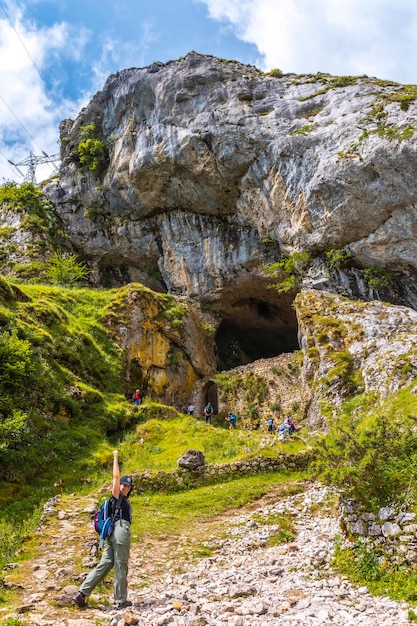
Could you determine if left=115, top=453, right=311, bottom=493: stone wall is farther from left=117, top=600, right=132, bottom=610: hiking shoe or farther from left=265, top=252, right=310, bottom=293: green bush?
left=265, top=252, right=310, bottom=293: green bush

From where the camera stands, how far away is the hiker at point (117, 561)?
18.6ft

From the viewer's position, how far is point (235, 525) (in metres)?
9.81

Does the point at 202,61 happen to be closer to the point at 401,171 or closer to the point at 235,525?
the point at 401,171

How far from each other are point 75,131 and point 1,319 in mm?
28816

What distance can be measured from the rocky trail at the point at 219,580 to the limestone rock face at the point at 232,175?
710 inches

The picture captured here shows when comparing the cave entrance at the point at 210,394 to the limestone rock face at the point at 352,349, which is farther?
the cave entrance at the point at 210,394

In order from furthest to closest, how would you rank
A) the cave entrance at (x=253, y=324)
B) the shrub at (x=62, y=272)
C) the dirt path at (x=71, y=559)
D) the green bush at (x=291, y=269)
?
the cave entrance at (x=253, y=324) < the shrub at (x=62, y=272) < the green bush at (x=291, y=269) < the dirt path at (x=71, y=559)

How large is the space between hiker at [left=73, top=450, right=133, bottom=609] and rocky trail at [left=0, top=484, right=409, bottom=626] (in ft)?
0.54

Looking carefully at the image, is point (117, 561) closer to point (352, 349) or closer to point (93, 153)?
point (352, 349)

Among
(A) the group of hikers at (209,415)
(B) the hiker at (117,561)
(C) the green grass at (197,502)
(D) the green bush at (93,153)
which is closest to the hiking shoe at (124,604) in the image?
(B) the hiker at (117,561)

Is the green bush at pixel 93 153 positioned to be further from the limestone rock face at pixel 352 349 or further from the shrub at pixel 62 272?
the limestone rock face at pixel 352 349

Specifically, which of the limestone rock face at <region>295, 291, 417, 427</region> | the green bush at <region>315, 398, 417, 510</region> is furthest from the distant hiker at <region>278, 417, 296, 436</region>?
the green bush at <region>315, 398, 417, 510</region>

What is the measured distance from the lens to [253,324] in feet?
121

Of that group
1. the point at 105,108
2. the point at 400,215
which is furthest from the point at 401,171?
the point at 105,108
